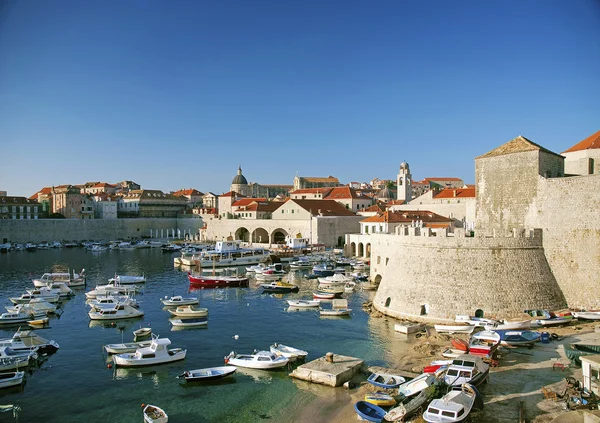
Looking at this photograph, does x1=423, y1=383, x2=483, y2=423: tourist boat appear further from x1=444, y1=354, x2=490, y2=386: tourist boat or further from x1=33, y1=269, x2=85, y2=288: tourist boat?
x1=33, y1=269, x2=85, y2=288: tourist boat

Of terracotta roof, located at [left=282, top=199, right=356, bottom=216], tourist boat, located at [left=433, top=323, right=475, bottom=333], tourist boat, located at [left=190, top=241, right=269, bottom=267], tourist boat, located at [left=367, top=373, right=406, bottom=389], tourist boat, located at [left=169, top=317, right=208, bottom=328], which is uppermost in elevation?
terracotta roof, located at [left=282, top=199, right=356, bottom=216]

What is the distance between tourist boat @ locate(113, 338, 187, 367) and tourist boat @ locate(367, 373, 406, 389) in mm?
8624

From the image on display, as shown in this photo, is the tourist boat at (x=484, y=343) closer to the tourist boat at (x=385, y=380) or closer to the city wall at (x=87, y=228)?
the tourist boat at (x=385, y=380)

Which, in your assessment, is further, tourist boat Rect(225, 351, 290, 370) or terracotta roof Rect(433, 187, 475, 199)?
terracotta roof Rect(433, 187, 475, 199)

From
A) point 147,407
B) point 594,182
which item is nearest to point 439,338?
point 594,182

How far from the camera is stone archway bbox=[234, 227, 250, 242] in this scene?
74.6 m

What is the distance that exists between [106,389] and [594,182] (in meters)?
23.4

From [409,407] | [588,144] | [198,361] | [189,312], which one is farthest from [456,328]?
[588,144]

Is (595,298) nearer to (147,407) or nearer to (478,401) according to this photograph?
(478,401)

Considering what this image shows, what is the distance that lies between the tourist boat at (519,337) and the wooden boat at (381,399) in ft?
24.6

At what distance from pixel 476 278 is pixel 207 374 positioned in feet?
45.2

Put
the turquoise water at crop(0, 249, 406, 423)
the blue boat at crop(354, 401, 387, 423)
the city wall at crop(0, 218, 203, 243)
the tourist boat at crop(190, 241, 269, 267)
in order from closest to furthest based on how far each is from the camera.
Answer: the blue boat at crop(354, 401, 387, 423) < the turquoise water at crop(0, 249, 406, 423) < the tourist boat at crop(190, 241, 269, 267) < the city wall at crop(0, 218, 203, 243)

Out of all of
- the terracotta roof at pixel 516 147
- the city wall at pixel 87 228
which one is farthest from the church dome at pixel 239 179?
the terracotta roof at pixel 516 147

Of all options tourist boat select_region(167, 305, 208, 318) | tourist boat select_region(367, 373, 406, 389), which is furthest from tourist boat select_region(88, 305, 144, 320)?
tourist boat select_region(367, 373, 406, 389)
